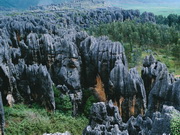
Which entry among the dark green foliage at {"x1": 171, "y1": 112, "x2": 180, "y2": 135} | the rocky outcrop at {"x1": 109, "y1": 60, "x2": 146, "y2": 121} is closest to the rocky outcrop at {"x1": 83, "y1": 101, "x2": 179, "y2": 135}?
the dark green foliage at {"x1": 171, "y1": 112, "x2": 180, "y2": 135}

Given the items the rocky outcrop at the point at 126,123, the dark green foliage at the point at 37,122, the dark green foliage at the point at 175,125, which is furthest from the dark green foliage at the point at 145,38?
the dark green foliage at the point at 175,125

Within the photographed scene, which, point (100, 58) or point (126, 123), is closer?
point (126, 123)

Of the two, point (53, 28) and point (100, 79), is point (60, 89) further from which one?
point (53, 28)

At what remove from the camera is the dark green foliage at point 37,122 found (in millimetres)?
24406

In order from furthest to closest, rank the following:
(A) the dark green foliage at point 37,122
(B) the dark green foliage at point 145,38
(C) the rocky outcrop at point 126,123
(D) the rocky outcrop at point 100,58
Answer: (B) the dark green foliage at point 145,38, (D) the rocky outcrop at point 100,58, (A) the dark green foliage at point 37,122, (C) the rocky outcrop at point 126,123

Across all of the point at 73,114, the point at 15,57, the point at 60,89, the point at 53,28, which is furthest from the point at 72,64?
the point at 53,28

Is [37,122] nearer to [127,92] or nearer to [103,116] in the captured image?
[103,116]

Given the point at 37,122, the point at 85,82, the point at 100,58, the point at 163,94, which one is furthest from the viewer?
the point at 85,82

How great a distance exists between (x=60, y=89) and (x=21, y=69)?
19.0ft

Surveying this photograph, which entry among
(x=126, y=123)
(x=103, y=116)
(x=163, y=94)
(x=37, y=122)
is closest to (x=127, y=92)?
(x=163, y=94)

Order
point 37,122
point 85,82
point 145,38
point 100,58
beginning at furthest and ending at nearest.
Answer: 1. point 145,38
2. point 85,82
3. point 100,58
4. point 37,122

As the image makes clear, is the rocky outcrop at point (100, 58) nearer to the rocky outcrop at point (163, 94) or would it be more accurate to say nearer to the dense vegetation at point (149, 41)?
the rocky outcrop at point (163, 94)

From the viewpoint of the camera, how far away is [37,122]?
84.0 feet

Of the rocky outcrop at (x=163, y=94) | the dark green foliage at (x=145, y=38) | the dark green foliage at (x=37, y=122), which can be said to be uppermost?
the dark green foliage at (x=145, y=38)
